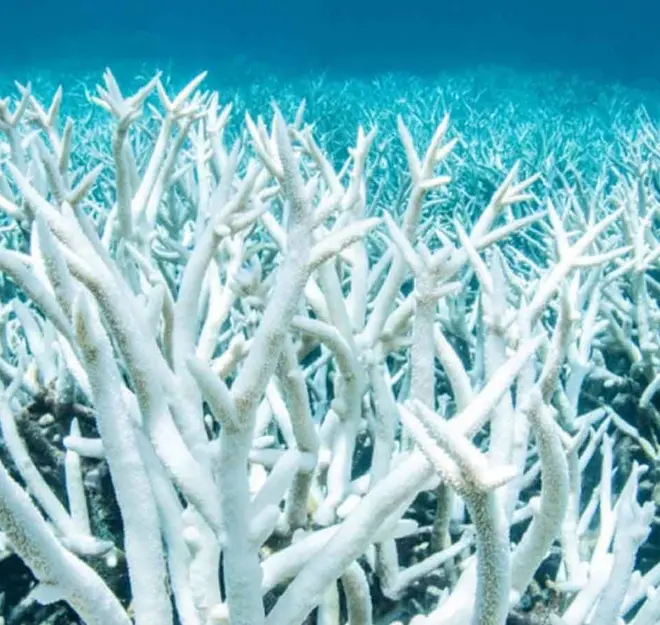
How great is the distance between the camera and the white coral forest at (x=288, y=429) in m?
1.06

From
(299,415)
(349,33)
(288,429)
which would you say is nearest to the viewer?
(299,415)

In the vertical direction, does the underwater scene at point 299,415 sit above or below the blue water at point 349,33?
below

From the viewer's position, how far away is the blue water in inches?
1912

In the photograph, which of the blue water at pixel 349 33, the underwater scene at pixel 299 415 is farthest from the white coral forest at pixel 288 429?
the blue water at pixel 349 33

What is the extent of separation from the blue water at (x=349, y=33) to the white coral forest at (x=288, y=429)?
40.1 m

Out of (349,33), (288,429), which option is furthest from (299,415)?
(349,33)

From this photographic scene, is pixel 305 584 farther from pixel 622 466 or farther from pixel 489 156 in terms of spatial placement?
pixel 489 156

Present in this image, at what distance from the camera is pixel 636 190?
150 inches

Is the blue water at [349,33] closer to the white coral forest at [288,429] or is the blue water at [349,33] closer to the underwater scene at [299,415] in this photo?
the underwater scene at [299,415]

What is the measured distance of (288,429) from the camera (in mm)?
1781

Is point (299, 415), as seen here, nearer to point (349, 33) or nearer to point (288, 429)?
point (288, 429)

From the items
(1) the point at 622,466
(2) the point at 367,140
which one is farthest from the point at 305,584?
(1) the point at 622,466

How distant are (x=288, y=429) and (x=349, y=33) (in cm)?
7614

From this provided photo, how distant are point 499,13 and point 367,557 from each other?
8070 centimetres
